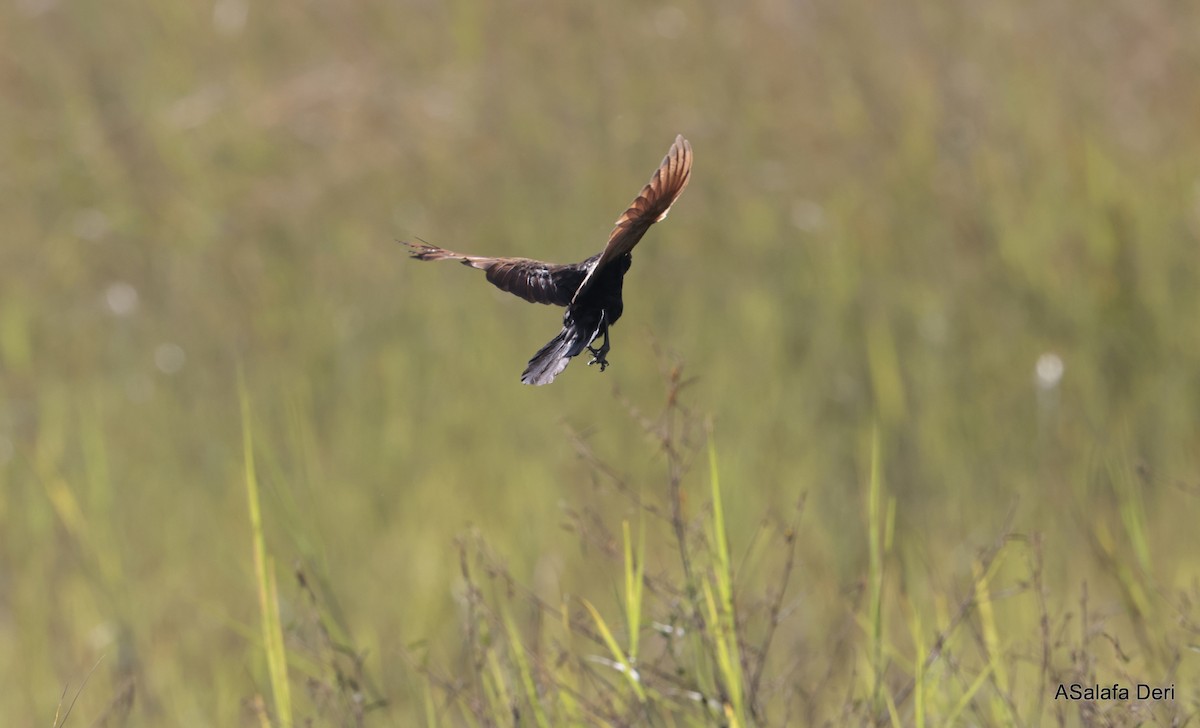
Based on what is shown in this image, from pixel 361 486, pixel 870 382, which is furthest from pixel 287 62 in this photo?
pixel 870 382

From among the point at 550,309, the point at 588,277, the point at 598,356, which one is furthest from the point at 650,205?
the point at 550,309

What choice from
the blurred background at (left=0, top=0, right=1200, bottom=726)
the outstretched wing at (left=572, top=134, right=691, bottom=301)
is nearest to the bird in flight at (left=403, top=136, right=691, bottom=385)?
the outstretched wing at (left=572, top=134, right=691, bottom=301)

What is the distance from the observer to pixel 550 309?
13.4ft

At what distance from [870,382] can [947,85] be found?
4.69 feet

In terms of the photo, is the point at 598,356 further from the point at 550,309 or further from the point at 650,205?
the point at 550,309

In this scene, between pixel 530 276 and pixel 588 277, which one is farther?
pixel 530 276

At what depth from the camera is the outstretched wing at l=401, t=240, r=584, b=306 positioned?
1.13 m

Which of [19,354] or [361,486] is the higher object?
[361,486]

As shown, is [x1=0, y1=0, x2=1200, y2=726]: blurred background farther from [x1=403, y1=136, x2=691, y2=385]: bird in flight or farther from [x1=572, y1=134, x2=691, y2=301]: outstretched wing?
[x1=572, y1=134, x2=691, y2=301]: outstretched wing

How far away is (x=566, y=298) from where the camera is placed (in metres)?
1.13

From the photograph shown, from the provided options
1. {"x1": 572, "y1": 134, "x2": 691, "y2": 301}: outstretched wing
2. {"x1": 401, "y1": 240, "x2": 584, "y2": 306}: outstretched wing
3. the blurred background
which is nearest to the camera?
{"x1": 572, "y1": 134, "x2": 691, "y2": 301}: outstretched wing

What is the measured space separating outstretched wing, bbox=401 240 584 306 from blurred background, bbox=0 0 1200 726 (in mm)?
1549

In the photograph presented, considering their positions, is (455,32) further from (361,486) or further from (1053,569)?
(1053,569)

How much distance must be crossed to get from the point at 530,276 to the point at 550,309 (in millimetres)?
2911
